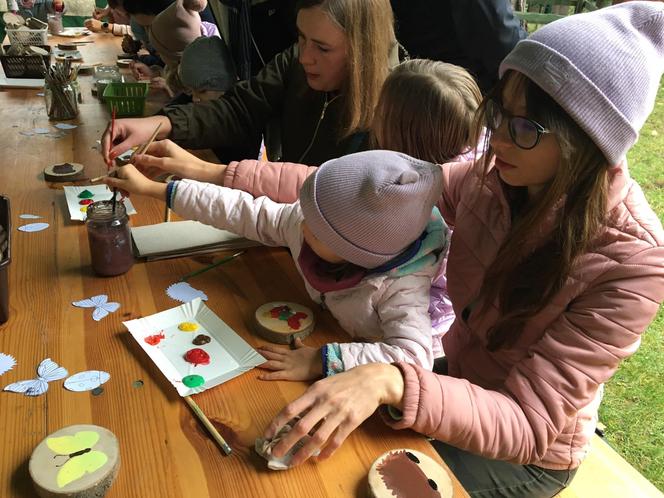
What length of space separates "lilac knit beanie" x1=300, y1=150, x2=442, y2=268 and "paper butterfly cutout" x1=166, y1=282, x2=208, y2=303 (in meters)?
0.26

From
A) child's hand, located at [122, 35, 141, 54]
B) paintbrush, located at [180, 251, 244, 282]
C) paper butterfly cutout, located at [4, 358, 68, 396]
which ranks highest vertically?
paper butterfly cutout, located at [4, 358, 68, 396]

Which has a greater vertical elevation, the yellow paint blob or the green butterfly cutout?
the green butterfly cutout

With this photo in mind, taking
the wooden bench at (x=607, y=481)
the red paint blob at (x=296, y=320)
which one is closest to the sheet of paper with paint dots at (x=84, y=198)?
the red paint blob at (x=296, y=320)

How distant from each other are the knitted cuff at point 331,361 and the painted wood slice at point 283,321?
96 mm

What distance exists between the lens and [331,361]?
81cm

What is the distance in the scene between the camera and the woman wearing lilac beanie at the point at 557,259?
733 millimetres

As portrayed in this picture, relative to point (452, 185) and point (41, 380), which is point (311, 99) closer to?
point (452, 185)

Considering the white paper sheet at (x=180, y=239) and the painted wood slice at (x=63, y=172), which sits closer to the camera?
the white paper sheet at (x=180, y=239)

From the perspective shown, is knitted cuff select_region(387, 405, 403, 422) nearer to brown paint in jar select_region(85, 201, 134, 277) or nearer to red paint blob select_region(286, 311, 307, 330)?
red paint blob select_region(286, 311, 307, 330)

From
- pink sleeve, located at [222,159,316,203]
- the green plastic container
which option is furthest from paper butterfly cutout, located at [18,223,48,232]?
the green plastic container

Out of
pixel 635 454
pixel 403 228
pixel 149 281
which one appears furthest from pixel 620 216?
pixel 635 454

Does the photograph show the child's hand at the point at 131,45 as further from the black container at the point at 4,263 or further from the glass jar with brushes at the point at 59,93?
the black container at the point at 4,263

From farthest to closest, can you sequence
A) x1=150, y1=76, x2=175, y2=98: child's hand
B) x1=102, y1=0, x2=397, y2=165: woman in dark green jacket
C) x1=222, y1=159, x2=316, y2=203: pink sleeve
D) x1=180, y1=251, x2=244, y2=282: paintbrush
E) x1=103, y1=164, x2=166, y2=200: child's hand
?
1. x1=150, y1=76, x2=175, y2=98: child's hand
2. x1=102, y1=0, x2=397, y2=165: woman in dark green jacket
3. x1=222, y1=159, x2=316, y2=203: pink sleeve
4. x1=103, y1=164, x2=166, y2=200: child's hand
5. x1=180, y1=251, x2=244, y2=282: paintbrush

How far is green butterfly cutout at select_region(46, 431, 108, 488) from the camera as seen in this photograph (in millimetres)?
612
